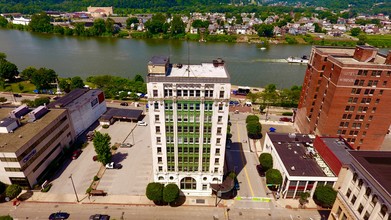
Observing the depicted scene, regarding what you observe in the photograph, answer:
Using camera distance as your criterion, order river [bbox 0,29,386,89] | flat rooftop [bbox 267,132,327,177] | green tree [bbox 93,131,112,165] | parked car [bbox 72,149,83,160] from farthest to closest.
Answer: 1. river [bbox 0,29,386,89]
2. parked car [bbox 72,149,83,160]
3. green tree [bbox 93,131,112,165]
4. flat rooftop [bbox 267,132,327,177]

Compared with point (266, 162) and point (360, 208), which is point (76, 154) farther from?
point (360, 208)

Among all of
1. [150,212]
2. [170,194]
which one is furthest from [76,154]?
[170,194]

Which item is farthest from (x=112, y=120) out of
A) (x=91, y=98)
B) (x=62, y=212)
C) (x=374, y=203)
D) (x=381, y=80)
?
(x=381, y=80)

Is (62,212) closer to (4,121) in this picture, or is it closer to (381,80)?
(4,121)

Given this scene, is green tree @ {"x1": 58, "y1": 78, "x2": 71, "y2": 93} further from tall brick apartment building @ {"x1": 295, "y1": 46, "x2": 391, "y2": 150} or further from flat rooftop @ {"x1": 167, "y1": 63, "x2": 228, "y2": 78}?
tall brick apartment building @ {"x1": 295, "y1": 46, "x2": 391, "y2": 150}

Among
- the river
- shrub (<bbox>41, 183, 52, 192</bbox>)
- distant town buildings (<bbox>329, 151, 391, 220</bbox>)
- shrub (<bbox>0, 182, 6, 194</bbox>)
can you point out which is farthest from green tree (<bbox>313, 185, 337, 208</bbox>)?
the river

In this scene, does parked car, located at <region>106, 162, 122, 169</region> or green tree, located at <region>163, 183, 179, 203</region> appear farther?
parked car, located at <region>106, 162, 122, 169</region>

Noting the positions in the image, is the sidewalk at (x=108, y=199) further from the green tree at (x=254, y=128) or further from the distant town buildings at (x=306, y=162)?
the green tree at (x=254, y=128)
